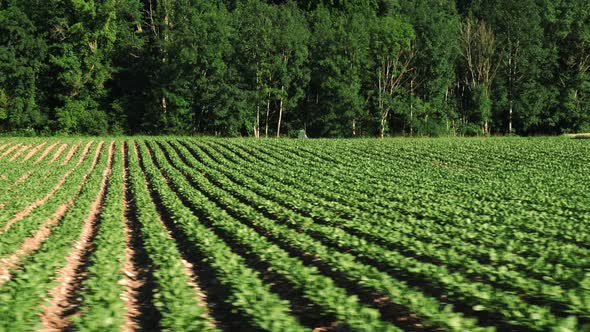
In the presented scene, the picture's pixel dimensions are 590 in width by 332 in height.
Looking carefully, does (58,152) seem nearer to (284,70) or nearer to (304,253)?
(284,70)

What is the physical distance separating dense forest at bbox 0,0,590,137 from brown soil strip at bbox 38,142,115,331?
1814 inches

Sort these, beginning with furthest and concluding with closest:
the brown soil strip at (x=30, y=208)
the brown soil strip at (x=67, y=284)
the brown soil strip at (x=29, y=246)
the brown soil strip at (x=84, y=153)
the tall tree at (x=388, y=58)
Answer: the tall tree at (x=388, y=58), the brown soil strip at (x=84, y=153), the brown soil strip at (x=30, y=208), the brown soil strip at (x=29, y=246), the brown soil strip at (x=67, y=284)

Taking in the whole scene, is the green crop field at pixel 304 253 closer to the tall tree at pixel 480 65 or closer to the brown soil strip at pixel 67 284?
the brown soil strip at pixel 67 284

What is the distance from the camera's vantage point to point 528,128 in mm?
67188

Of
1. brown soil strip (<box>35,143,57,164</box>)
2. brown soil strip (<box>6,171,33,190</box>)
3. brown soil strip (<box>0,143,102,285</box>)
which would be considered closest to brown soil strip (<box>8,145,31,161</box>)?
brown soil strip (<box>35,143,57,164</box>)

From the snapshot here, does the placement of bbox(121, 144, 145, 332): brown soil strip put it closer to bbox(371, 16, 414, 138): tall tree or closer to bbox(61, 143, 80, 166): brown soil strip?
bbox(61, 143, 80, 166): brown soil strip

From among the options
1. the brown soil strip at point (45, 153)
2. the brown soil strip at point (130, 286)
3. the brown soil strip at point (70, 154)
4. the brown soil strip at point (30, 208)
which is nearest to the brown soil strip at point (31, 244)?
the brown soil strip at point (30, 208)

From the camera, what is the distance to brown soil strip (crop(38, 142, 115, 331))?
6.87 m

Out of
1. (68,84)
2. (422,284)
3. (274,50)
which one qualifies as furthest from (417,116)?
(422,284)

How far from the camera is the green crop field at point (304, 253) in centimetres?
654

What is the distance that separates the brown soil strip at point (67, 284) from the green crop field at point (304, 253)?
0.04 meters

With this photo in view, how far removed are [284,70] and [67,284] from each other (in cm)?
5311

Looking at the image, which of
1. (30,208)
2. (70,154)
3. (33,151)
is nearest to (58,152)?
(70,154)

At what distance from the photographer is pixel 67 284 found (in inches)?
344
